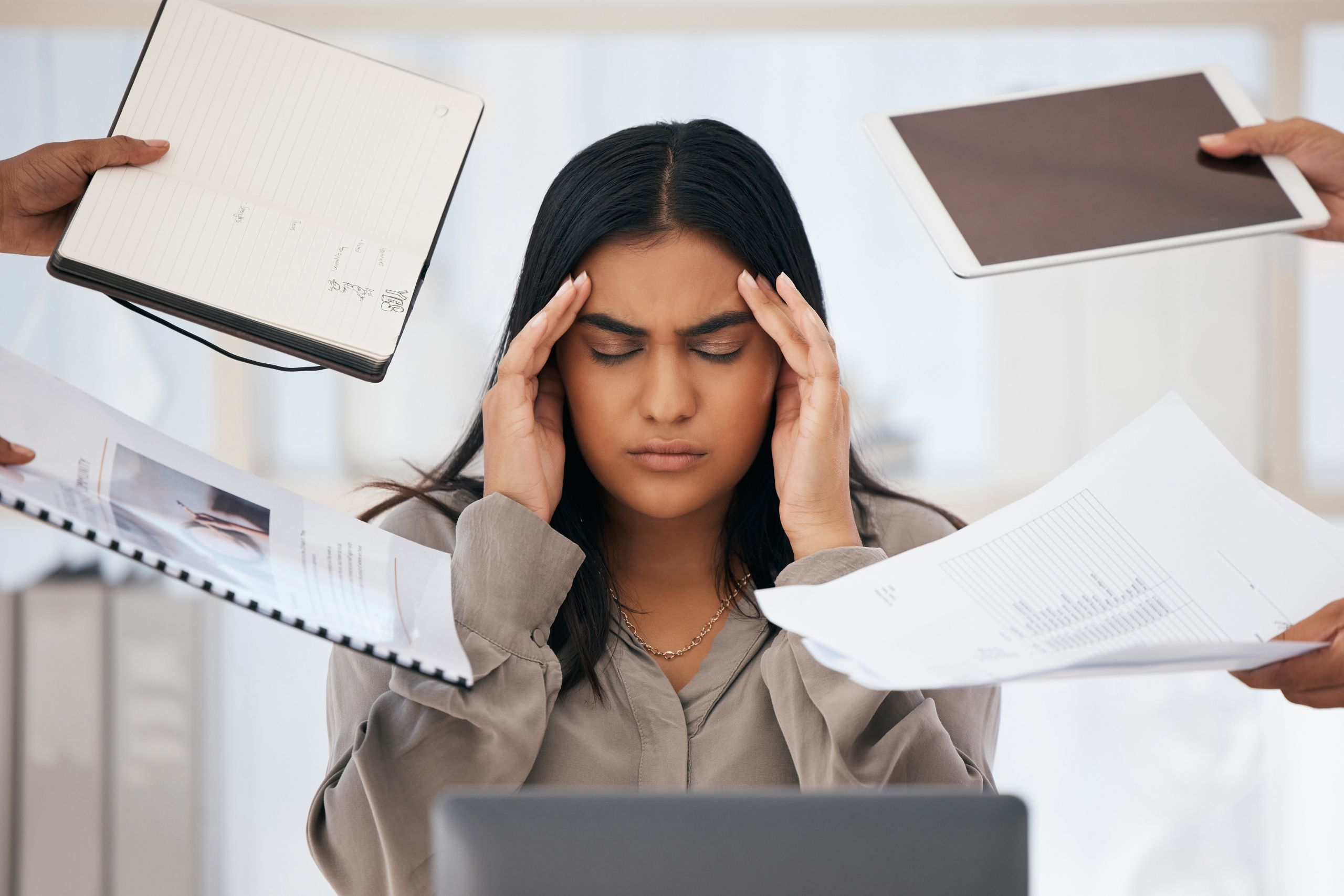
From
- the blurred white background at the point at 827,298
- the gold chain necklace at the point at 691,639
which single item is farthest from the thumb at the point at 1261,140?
the blurred white background at the point at 827,298

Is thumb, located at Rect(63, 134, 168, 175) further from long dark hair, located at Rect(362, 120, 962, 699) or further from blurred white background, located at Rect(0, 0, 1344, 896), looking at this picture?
blurred white background, located at Rect(0, 0, 1344, 896)

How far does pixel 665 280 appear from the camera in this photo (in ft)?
3.66

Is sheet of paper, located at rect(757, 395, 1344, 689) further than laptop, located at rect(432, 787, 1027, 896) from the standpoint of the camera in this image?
Yes

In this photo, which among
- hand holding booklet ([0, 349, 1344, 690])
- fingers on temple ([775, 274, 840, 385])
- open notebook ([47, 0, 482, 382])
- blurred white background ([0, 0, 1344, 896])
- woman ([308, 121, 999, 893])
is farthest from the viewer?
blurred white background ([0, 0, 1344, 896])

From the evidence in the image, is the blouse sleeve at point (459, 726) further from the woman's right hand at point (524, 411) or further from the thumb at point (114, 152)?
the thumb at point (114, 152)

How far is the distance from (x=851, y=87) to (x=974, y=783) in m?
1.49

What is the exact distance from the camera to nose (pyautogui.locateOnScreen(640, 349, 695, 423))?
1082mm

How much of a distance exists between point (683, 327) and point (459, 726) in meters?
0.43

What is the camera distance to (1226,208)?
3.35 feet

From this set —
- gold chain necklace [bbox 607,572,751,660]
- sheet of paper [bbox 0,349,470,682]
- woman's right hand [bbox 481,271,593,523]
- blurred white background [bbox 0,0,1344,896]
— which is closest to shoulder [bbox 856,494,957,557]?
gold chain necklace [bbox 607,572,751,660]

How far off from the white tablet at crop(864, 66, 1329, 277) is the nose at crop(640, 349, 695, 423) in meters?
0.27

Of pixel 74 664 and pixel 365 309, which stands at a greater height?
pixel 365 309

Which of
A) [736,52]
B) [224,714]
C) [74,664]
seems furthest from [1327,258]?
[74,664]

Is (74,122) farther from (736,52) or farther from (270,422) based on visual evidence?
(736,52)
